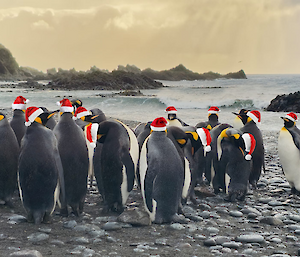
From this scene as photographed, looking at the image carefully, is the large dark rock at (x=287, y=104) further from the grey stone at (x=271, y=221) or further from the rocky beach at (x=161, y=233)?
the grey stone at (x=271, y=221)

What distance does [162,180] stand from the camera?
12.4 feet

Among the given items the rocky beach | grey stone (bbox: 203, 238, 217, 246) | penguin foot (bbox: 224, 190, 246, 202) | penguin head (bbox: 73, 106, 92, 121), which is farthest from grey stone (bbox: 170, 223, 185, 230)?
penguin head (bbox: 73, 106, 92, 121)

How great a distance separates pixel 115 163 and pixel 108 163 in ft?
0.28

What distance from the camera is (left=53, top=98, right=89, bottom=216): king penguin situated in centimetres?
392

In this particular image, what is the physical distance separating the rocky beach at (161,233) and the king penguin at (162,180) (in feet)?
0.44

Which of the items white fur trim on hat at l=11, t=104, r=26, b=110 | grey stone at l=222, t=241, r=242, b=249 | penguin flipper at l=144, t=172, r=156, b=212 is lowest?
grey stone at l=222, t=241, r=242, b=249

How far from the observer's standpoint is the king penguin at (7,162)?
4.25 meters

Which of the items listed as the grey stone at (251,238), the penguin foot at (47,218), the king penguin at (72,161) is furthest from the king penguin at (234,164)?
the penguin foot at (47,218)

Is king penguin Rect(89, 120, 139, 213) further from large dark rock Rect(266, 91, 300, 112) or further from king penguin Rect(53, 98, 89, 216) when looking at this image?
large dark rock Rect(266, 91, 300, 112)

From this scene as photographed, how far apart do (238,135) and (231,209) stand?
3.32ft

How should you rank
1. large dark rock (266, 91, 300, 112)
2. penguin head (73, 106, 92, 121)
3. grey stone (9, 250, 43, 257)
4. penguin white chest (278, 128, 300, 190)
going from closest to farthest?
grey stone (9, 250, 43, 257)
penguin white chest (278, 128, 300, 190)
penguin head (73, 106, 92, 121)
large dark rock (266, 91, 300, 112)

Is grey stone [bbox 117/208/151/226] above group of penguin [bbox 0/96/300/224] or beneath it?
beneath

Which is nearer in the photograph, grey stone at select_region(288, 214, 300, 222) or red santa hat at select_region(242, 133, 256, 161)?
grey stone at select_region(288, 214, 300, 222)

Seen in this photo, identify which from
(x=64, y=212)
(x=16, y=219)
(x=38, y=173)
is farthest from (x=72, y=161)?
(x=16, y=219)
